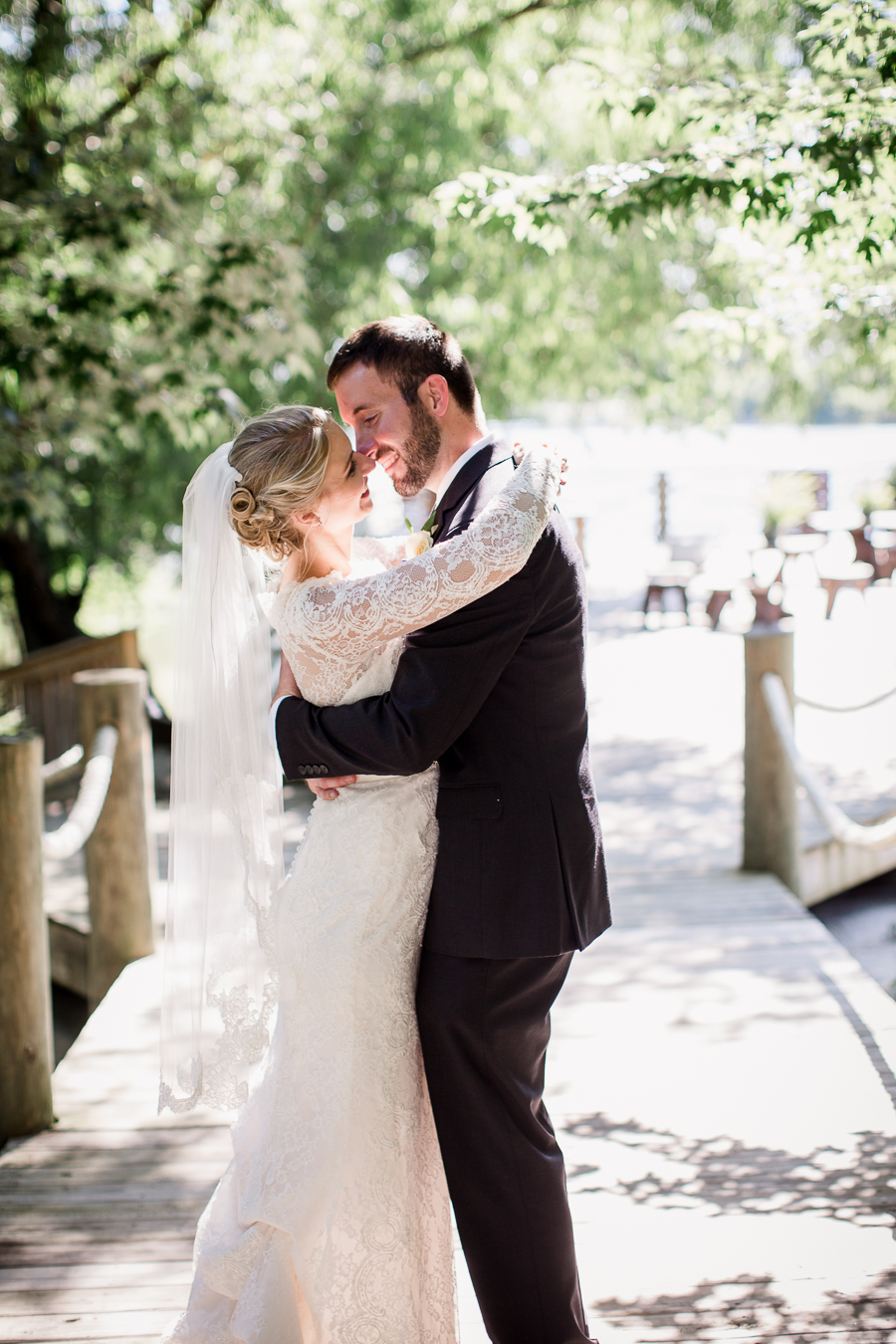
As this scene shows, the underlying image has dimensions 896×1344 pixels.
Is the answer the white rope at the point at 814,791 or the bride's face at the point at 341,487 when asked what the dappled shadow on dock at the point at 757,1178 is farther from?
the bride's face at the point at 341,487

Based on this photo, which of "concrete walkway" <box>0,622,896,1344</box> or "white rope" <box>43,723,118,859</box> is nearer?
"concrete walkway" <box>0,622,896,1344</box>

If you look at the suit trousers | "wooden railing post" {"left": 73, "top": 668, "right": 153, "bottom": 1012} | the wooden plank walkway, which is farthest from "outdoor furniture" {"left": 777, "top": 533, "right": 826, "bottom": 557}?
the suit trousers

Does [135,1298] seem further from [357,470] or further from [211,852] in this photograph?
[357,470]

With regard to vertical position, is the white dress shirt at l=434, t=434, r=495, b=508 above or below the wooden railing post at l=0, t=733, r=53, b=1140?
above

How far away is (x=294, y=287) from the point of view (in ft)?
17.9

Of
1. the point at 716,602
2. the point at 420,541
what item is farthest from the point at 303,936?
the point at 716,602

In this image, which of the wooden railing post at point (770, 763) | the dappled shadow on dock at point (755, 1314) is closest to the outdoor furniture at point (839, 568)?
the wooden railing post at point (770, 763)

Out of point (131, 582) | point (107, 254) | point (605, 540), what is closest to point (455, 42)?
point (107, 254)

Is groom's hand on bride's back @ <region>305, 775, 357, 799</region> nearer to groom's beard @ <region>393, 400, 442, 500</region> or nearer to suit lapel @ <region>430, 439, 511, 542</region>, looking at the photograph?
suit lapel @ <region>430, 439, 511, 542</region>

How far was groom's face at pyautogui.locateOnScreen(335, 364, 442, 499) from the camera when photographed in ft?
8.26

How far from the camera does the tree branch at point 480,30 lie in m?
8.09

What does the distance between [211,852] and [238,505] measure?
74cm

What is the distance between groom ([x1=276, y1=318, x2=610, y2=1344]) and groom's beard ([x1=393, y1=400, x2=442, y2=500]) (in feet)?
0.91

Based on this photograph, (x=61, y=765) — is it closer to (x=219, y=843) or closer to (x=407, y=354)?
(x=219, y=843)
